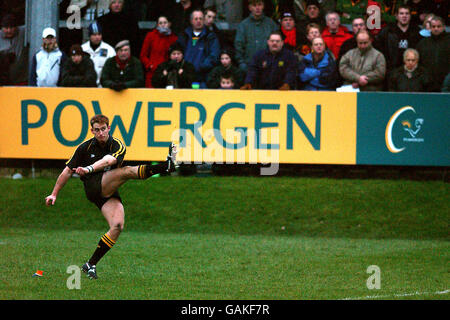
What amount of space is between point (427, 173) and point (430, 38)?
8.74 feet

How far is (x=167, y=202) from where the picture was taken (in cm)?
1694

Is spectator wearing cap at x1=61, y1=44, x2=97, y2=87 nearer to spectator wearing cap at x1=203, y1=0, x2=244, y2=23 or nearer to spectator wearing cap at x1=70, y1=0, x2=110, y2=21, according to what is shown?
spectator wearing cap at x1=70, y1=0, x2=110, y2=21

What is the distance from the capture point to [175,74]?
1766 cm

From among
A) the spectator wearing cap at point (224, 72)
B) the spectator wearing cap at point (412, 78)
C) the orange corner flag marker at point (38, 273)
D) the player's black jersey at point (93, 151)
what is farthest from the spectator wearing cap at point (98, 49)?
the orange corner flag marker at point (38, 273)

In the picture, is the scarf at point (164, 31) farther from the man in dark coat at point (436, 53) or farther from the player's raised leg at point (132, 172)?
the player's raised leg at point (132, 172)

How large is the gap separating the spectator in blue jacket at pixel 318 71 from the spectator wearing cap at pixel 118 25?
3751 millimetres

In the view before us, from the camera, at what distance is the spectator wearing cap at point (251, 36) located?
59.2 feet

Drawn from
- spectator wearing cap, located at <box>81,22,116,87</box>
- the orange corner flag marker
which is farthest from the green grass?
spectator wearing cap, located at <box>81,22,116,87</box>

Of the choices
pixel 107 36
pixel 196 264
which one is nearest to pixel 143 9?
pixel 107 36

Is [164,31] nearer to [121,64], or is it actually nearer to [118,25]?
[118,25]

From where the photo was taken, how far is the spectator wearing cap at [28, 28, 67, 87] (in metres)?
18.0

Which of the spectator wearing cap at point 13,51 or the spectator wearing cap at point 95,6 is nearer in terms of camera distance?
the spectator wearing cap at point 13,51

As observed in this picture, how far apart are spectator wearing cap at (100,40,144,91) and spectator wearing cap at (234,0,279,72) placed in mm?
2055
